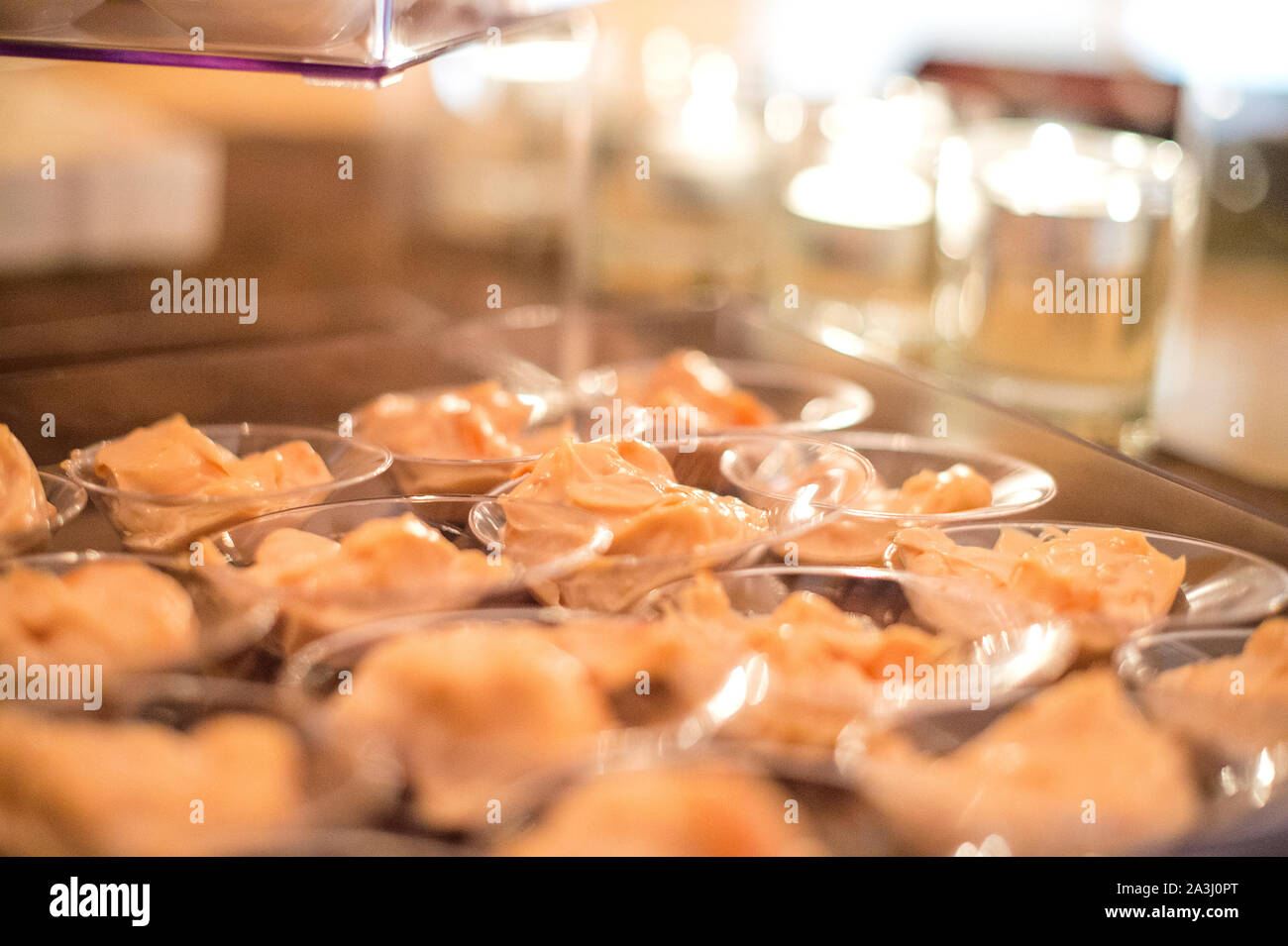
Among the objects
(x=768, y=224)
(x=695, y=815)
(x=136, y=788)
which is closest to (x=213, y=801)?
(x=136, y=788)

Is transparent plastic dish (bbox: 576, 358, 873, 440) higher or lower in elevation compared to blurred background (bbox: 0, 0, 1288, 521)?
lower

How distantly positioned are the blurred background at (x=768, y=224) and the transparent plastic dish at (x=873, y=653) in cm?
39

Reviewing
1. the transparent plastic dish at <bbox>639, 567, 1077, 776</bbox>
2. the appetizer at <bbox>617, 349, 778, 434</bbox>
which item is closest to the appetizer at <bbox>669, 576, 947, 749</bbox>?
the transparent plastic dish at <bbox>639, 567, 1077, 776</bbox>

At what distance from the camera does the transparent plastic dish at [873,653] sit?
72 centimetres

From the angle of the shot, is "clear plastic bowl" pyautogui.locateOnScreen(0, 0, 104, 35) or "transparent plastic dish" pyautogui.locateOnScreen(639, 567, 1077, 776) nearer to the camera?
"transparent plastic dish" pyautogui.locateOnScreen(639, 567, 1077, 776)

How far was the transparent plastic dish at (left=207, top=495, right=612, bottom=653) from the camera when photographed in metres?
0.81

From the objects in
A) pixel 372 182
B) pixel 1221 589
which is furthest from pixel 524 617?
pixel 372 182

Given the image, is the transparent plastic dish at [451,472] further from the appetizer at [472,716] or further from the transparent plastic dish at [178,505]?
the appetizer at [472,716]

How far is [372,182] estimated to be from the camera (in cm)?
341

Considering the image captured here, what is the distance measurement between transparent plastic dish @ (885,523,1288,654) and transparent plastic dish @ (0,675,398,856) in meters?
0.48

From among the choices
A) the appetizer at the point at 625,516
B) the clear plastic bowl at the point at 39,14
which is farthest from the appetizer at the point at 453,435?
the clear plastic bowl at the point at 39,14

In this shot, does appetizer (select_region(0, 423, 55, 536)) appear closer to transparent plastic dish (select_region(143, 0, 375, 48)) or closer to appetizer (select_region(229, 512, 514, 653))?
appetizer (select_region(229, 512, 514, 653))
